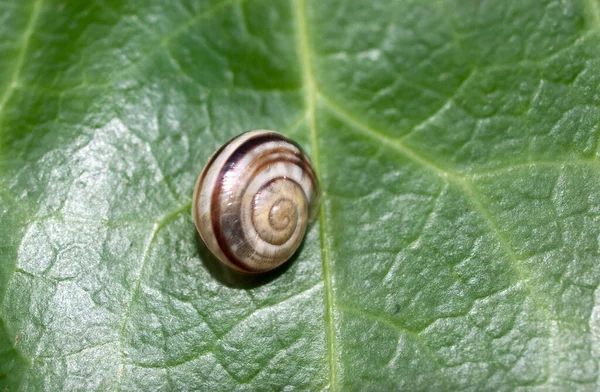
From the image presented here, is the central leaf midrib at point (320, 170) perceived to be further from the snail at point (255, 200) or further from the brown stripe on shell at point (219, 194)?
the brown stripe on shell at point (219, 194)

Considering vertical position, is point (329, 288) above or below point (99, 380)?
above

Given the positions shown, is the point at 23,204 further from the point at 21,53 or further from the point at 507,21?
the point at 507,21

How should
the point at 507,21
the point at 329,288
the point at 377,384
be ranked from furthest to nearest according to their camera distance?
1. the point at 507,21
2. the point at 329,288
3. the point at 377,384

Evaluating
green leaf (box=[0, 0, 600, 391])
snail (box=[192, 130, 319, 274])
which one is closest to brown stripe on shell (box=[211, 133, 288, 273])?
snail (box=[192, 130, 319, 274])

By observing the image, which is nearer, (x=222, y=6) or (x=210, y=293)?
(x=210, y=293)

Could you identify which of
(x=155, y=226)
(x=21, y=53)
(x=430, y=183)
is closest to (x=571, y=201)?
(x=430, y=183)

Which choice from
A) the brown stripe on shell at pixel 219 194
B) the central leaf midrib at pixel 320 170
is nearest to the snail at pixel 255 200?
the brown stripe on shell at pixel 219 194

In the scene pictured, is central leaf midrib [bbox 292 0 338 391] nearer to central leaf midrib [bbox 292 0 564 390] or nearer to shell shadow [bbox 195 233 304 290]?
central leaf midrib [bbox 292 0 564 390]
